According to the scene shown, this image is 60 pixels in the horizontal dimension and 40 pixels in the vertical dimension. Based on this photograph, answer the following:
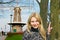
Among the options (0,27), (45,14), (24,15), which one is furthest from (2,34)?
(45,14)

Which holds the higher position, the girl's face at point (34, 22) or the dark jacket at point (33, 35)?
the girl's face at point (34, 22)

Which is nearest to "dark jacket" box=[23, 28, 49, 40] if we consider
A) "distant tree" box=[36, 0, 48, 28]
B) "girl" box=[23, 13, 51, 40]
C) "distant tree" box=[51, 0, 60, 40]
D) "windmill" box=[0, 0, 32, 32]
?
"girl" box=[23, 13, 51, 40]

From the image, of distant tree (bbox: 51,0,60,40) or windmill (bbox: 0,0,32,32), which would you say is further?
windmill (bbox: 0,0,32,32)

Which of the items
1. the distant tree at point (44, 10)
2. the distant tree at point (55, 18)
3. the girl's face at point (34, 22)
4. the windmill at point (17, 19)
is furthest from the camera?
the windmill at point (17, 19)

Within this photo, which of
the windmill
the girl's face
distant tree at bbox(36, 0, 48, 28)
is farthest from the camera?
the windmill

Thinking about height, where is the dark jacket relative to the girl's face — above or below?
below

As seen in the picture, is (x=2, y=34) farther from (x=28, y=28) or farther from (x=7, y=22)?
(x=28, y=28)

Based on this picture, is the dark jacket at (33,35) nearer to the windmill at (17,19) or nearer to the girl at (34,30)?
the girl at (34,30)

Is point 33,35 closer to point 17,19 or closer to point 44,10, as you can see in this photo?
point 44,10

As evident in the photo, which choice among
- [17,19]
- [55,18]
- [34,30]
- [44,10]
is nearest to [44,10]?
[44,10]

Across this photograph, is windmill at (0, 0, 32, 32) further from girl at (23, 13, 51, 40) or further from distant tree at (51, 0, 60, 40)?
girl at (23, 13, 51, 40)

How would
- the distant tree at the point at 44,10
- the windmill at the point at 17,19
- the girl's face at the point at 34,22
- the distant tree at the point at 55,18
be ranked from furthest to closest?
the windmill at the point at 17,19, the distant tree at the point at 44,10, the distant tree at the point at 55,18, the girl's face at the point at 34,22

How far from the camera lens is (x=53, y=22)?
23.0 ft

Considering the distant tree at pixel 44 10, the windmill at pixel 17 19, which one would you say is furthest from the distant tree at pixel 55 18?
the windmill at pixel 17 19
